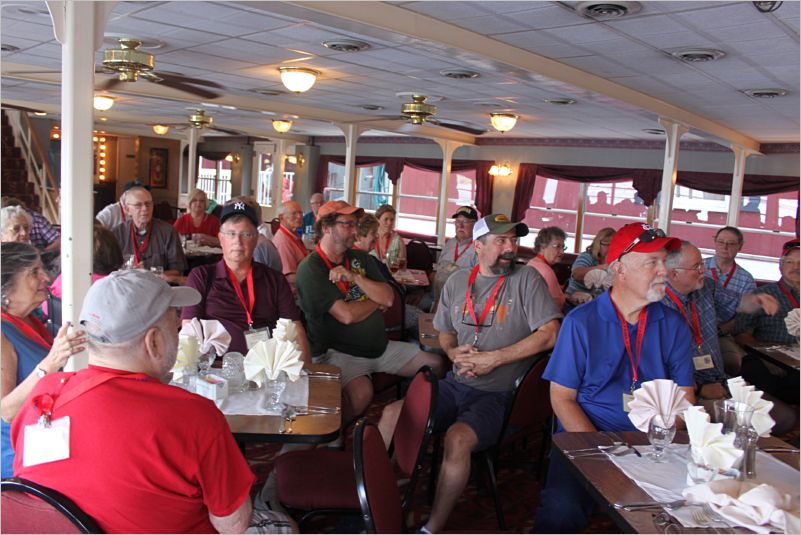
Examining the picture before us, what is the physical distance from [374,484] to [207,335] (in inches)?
47.9

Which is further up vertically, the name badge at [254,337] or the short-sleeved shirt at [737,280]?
the short-sleeved shirt at [737,280]

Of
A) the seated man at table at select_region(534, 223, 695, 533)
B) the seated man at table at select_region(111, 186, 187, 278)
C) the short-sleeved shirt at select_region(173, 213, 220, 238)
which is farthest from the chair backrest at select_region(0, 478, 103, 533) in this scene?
the short-sleeved shirt at select_region(173, 213, 220, 238)

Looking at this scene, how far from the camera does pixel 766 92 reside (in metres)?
5.21

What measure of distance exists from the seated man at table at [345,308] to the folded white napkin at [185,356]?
1.23m

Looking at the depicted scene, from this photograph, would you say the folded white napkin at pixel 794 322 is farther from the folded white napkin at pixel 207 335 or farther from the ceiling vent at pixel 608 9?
the folded white napkin at pixel 207 335

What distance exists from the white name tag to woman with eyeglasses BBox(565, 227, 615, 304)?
177 inches

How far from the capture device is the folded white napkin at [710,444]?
178 centimetres

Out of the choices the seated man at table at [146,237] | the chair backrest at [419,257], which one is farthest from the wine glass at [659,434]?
the chair backrest at [419,257]

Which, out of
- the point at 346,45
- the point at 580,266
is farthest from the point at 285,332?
the point at 580,266

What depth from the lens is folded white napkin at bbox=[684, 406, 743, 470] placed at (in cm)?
178

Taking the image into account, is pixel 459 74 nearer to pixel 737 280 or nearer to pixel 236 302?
pixel 737 280

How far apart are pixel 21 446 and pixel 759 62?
459 cm

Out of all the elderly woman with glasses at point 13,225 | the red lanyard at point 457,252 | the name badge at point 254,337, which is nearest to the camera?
the name badge at point 254,337

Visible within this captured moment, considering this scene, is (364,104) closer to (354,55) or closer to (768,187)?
(354,55)
